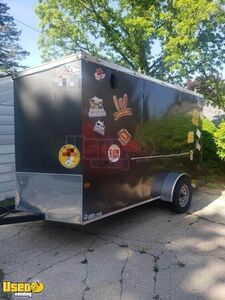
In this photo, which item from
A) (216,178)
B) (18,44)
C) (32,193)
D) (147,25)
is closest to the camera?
(32,193)

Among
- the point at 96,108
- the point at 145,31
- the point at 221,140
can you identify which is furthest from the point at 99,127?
the point at 145,31

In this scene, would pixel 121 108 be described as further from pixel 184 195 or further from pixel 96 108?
pixel 184 195

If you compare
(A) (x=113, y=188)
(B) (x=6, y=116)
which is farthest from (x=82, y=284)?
(B) (x=6, y=116)

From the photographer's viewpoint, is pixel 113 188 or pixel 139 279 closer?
pixel 139 279

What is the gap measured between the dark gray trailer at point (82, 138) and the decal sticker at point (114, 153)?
2 cm

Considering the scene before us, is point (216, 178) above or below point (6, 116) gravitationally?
below

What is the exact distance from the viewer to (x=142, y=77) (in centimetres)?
552

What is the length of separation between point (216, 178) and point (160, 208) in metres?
3.76

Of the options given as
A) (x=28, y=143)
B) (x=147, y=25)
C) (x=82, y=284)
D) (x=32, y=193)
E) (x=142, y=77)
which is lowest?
(x=82, y=284)

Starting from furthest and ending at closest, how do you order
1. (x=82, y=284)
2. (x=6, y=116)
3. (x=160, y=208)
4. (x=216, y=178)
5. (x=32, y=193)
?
(x=216, y=178) < (x=6, y=116) < (x=160, y=208) < (x=32, y=193) < (x=82, y=284)

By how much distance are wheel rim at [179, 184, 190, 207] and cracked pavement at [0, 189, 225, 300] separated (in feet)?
0.97

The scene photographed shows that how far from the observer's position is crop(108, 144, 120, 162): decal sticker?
4.82 meters

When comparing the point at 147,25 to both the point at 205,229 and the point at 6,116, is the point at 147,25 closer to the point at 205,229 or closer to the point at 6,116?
the point at 6,116

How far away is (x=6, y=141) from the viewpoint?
24.7 ft
